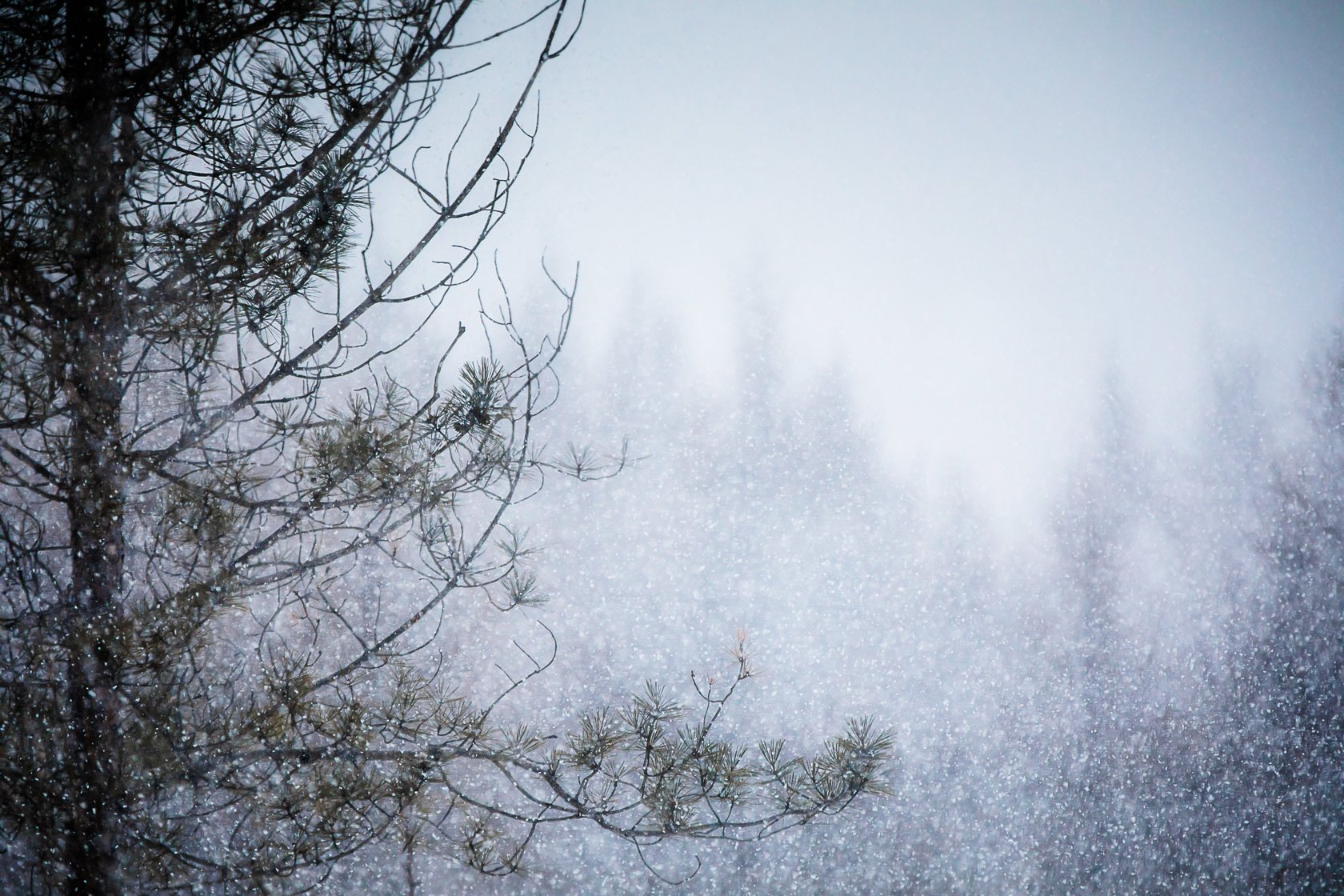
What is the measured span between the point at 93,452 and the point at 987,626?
84.0 inches

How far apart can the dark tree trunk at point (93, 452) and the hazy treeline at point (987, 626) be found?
5.01 feet

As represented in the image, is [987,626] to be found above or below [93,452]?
above

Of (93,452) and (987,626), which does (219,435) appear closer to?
(93,452)

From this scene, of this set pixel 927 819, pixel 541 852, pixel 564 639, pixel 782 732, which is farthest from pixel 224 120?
pixel 927 819

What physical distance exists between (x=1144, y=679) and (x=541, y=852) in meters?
1.76

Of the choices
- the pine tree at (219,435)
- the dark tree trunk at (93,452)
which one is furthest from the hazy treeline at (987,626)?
the dark tree trunk at (93,452)

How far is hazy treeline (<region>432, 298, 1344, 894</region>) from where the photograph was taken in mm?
1834

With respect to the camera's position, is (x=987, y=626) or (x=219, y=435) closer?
(x=219, y=435)

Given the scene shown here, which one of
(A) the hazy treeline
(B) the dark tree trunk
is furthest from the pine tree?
(A) the hazy treeline

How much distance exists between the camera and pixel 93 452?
1.38 ft

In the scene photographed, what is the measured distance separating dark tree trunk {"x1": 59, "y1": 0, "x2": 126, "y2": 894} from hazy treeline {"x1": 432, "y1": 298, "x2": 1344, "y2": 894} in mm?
1528

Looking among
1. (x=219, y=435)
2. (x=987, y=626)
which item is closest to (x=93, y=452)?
(x=219, y=435)

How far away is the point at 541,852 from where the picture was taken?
1.78 metres

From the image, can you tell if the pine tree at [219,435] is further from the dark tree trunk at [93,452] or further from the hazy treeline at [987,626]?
the hazy treeline at [987,626]
